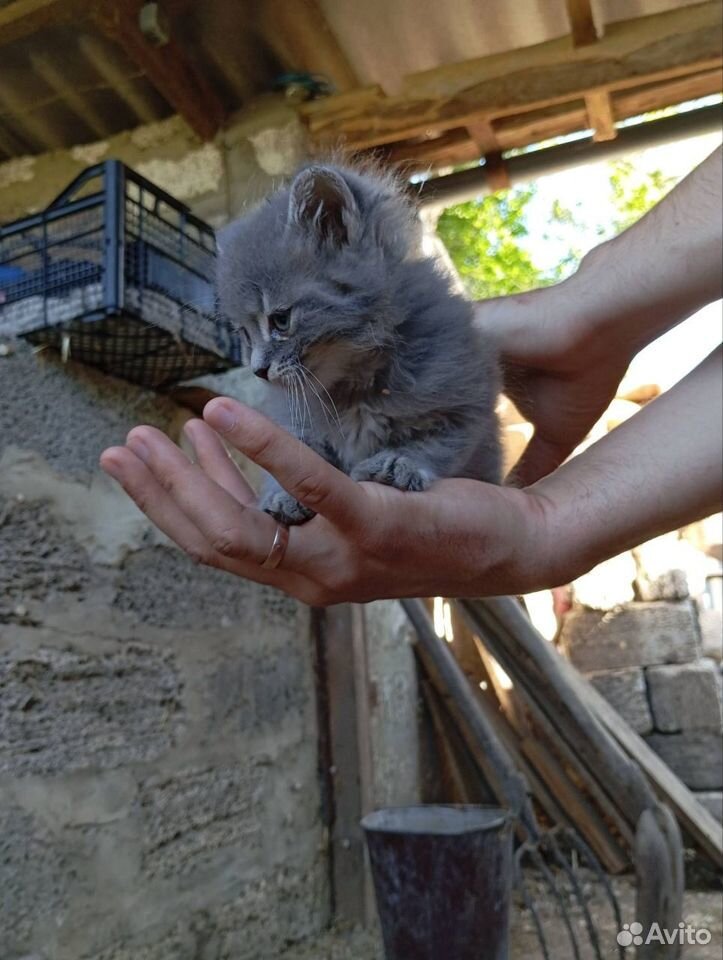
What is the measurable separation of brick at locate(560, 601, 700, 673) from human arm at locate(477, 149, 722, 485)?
6.53 ft

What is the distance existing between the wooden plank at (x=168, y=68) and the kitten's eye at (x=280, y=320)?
47.2 inches

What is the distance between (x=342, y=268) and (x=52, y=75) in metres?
1.29

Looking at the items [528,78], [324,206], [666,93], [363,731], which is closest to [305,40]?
[528,78]

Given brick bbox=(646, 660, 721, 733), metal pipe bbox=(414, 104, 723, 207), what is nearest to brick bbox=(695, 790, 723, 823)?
brick bbox=(646, 660, 721, 733)

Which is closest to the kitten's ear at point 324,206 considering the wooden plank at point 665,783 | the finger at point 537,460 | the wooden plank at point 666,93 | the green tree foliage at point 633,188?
the finger at point 537,460

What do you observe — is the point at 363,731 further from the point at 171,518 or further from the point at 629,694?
the point at 171,518

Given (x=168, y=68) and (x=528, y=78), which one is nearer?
(x=168, y=68)

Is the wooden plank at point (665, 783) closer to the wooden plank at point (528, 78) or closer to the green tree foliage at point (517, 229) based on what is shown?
the wooden plank at point (528, 78)

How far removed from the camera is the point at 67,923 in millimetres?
1511

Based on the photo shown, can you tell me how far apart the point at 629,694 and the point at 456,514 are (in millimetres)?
2574

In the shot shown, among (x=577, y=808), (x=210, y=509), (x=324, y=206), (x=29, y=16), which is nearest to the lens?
(x=210, y=509)

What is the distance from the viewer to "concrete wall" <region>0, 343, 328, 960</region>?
58.8 inches

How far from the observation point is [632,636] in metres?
3.25

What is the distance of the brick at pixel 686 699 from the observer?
3.12 m
